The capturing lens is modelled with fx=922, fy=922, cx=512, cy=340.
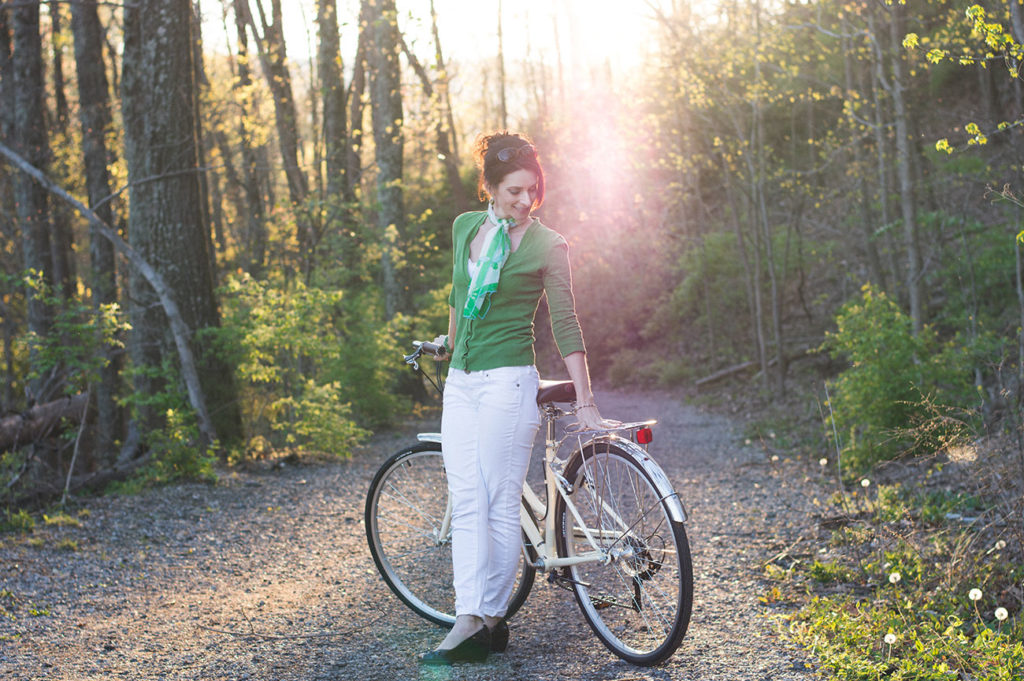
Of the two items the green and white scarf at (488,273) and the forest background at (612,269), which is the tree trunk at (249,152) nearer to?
the forest background at (612,269)

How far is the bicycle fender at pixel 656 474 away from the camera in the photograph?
3.40 m

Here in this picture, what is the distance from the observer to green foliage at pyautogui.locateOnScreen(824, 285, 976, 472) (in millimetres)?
7309

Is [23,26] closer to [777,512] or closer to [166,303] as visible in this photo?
[166,303]

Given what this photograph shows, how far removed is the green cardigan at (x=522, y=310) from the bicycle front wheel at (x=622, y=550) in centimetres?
50

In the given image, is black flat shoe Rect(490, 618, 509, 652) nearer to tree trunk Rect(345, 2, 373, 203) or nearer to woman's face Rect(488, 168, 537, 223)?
woman's face Rect(488, 168, 537, 223)

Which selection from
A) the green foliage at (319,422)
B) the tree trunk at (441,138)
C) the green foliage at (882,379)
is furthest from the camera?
the tree trunk at (441,138)

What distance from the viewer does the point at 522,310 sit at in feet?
12.2

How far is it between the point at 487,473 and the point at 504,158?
1.27m

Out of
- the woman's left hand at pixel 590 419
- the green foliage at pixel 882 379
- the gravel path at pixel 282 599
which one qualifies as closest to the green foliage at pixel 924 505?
the gravel path at pixel 282 599

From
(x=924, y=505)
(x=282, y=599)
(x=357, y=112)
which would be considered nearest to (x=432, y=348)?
(x=282, y=599)

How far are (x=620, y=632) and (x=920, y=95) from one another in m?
17.6

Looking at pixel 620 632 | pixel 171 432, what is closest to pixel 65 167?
pixel 171 432

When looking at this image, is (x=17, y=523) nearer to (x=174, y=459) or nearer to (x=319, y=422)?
(x=174, y=459)

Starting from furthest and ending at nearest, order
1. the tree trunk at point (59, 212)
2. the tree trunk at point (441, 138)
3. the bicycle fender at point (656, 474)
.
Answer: the tree trunk at point (441, 138) < the tree trunk at point (59, 212) < the bicycle fender at point (656, 474)
